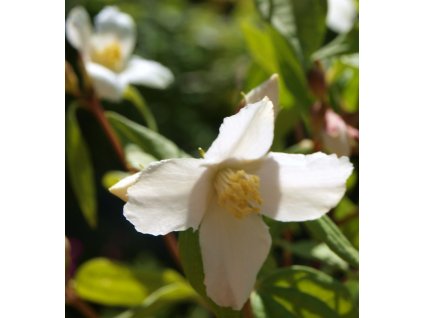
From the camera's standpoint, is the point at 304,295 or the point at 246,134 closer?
the point at 246,134

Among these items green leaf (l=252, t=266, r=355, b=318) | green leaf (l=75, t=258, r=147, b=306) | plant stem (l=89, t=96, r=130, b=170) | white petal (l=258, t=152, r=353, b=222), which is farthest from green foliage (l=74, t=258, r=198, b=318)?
white petal (l=258, t=152, r=353, b=222)

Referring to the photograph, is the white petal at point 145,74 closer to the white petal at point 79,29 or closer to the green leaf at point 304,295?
the white petal at point 79,29

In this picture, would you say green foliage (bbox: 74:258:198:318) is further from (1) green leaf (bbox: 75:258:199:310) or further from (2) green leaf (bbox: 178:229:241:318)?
(2) green leaf (bbox: 178:229:241:318)

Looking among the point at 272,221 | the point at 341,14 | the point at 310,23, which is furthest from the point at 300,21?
the point at 272,221

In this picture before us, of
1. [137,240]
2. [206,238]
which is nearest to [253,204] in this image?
[206,238]

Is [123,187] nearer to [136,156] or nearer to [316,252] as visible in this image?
[136,156]

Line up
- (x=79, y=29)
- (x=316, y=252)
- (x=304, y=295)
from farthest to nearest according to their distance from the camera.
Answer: (x=79, y=29) → (x=316, y=252) → (x=304, y=295)
